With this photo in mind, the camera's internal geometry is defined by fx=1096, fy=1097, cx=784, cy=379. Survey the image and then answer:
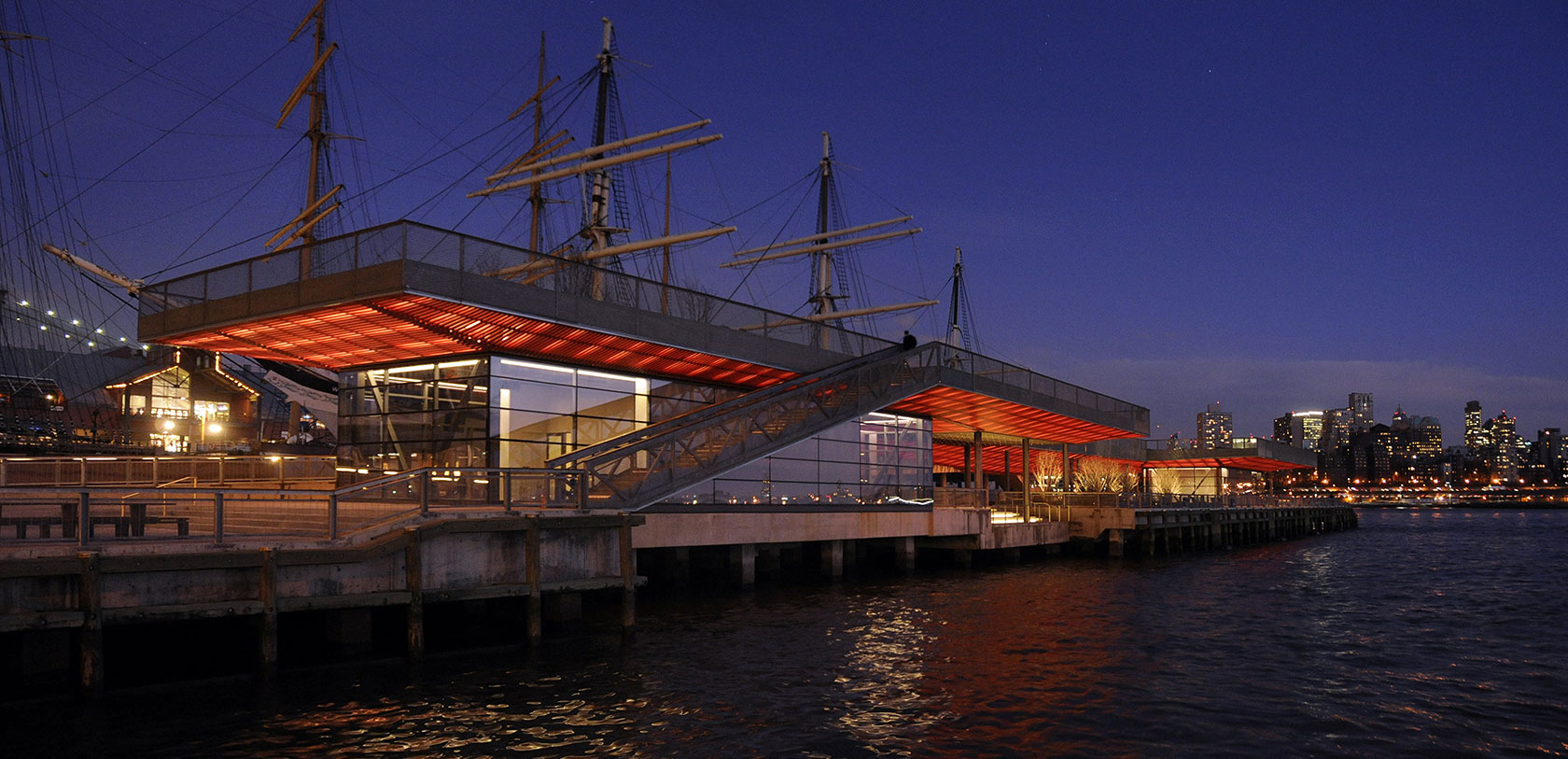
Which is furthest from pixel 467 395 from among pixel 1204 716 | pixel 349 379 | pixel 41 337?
pixel 41 337

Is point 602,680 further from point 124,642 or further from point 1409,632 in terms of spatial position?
point 1409,632

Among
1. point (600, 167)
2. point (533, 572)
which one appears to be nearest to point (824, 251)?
point (600, 167)

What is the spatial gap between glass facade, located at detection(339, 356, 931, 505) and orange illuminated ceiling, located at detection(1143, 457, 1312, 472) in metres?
64.0

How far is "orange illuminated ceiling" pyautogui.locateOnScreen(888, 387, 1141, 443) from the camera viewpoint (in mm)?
40344

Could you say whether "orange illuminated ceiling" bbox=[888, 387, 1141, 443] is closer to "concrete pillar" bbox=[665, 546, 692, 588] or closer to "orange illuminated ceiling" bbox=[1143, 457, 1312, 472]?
"concrete pillar" bbox=[665, 546, 692, 588]

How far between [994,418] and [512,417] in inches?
925

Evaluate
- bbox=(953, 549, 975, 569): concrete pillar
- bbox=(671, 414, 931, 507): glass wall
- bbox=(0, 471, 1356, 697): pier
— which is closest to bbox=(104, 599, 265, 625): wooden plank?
bbox=(0, 471, 1356, 697): pier

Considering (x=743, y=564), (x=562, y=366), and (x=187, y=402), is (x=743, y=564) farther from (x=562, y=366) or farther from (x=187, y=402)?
(x=187, y=402)

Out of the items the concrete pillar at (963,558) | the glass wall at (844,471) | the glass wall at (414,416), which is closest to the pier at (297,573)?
the glass wall at (844,471)

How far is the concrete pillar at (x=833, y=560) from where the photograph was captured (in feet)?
118

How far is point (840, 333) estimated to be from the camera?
3925 centimetres

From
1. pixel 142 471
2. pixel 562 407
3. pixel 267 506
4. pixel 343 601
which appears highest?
pixel 562 407

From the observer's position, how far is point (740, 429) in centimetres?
3006

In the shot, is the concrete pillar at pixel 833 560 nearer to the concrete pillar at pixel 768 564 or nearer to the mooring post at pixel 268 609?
the concrete pillar at pixel 768 564
